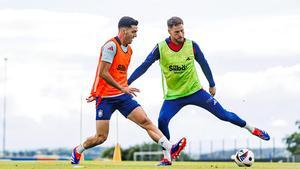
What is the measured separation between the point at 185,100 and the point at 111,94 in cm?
153

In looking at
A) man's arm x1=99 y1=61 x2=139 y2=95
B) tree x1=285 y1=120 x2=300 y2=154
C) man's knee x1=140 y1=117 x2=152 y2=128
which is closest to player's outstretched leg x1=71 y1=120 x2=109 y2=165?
man's knee x1=140 y1=117 x2=152 y2=128

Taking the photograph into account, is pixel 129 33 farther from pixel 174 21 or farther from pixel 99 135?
pixel 99 135

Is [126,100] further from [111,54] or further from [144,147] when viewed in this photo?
[144,147]

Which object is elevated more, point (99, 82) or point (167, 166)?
point (99, 82)

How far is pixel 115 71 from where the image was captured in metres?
14.8

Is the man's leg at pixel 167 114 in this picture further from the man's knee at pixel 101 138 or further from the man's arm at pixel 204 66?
the man's knee at pixel 101 138

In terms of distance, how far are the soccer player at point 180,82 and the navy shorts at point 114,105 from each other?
2.50 ft

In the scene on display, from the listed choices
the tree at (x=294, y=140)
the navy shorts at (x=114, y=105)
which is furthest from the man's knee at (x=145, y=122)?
the tree at (x=294, y=140)

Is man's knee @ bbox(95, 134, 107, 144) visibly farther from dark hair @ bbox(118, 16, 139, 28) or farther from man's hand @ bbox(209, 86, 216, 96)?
man's hand @ bbox(209, 86, 216, 96)

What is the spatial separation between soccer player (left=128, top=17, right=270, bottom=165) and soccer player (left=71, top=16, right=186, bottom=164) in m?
0.45

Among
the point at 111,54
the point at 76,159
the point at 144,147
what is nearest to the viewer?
the point at 111,54

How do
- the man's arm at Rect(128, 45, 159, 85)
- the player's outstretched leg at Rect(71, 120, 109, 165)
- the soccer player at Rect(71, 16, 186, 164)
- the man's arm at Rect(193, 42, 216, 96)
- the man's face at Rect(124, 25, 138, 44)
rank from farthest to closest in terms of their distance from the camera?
the man's arm at Rect(128, 45, 159, 85)
the man's arm at Rect(193, 42, 216, 96)
the player's outstretched leg at Rect(71, 120, 109, 165)
the man's face at Rect(124, 25, 138, 44)
the soccer player at Rect(71, 16, 186, 164)

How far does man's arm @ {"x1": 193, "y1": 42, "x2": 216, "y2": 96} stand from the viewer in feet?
51.0

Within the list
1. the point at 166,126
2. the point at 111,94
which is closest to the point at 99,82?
the point at 111,94
